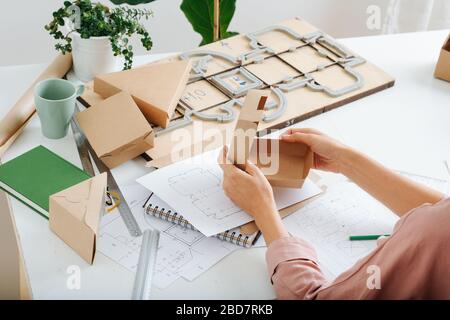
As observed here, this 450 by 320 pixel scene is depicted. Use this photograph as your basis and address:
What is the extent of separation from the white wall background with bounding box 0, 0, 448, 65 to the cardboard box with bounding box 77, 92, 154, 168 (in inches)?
45.0

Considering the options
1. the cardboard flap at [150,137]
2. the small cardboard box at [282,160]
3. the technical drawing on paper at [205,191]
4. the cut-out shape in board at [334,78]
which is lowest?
the technical drawing on paper at [205,191]

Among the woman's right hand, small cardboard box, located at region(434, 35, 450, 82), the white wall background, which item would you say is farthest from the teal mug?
the white wall background

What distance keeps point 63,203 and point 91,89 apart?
1.48 ft

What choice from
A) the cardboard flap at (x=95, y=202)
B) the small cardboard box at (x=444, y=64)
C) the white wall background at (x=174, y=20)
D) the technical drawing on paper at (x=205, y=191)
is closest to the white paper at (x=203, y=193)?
the technical drawing on paper at (x=205, y=191)

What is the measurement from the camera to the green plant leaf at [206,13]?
5.97 ft

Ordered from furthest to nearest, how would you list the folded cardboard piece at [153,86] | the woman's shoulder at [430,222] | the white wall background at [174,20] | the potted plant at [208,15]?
the white wall background at [174,20]
the potted plant at [208,15]
the folded cardboard piece at [153,86]
the woman's shoulder at [430,222]

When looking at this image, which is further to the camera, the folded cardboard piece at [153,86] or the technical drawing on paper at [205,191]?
the folded cardboard piece at [153,86]

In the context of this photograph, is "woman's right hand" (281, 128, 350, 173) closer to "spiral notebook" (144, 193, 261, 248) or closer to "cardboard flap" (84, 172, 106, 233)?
"spiral notebook" (144, 193, 261, 248)

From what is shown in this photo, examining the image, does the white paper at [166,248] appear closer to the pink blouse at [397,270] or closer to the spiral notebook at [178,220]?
the spiral notebook at [178,220]

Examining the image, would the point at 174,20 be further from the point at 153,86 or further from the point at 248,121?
the point at 248,121

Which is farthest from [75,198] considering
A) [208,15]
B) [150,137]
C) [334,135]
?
[208,15]

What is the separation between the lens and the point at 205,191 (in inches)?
48.7

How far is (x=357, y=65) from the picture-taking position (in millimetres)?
1645
